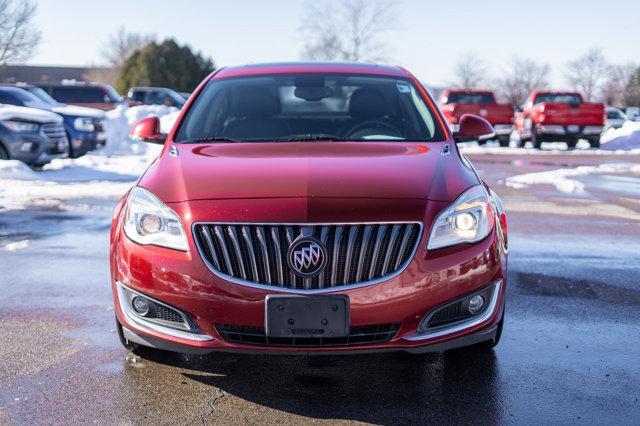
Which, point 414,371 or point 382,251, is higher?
point 382,251

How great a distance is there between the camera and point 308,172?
357 cm

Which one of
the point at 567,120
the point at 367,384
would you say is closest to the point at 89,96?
the point at 567,120

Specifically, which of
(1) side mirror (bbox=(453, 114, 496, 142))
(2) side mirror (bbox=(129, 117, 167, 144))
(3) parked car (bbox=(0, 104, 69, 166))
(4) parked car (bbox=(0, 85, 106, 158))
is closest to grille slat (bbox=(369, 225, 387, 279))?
(1) side mirror (bbox=(453, 114, 496, 142))

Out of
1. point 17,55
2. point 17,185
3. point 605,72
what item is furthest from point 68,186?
point 605,72

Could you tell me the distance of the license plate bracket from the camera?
3074 mm

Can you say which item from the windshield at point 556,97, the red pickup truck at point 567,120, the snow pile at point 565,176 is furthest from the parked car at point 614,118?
the snow pile at point 565,176

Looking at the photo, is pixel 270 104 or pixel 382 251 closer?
pixel 382 251

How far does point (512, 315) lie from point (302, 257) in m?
2.07

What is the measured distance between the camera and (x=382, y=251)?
315cm

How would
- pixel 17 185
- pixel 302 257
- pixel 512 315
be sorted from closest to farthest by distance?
pixel 302 257
pixel 512 315
pixel 17 185

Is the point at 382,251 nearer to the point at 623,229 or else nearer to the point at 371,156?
the point at 371,156

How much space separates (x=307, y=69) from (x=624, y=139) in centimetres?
2278

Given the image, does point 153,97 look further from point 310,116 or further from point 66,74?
point 66,74

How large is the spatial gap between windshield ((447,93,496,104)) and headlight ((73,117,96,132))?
12.4 metres
